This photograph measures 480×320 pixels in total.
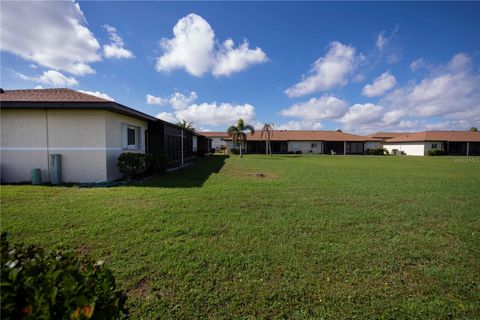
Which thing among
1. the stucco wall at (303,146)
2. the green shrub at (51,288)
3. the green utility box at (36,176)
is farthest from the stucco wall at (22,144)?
the stucco wall at (303,146)

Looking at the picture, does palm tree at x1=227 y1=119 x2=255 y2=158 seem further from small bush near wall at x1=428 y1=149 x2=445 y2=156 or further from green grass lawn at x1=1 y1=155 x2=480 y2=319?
small bush near wall at x1=428 y1=149 x2=445 y2=156

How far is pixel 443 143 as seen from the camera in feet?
143

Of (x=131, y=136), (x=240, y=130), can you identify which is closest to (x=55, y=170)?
(x=131, y=136)

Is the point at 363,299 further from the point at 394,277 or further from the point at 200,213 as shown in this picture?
the point at 200,213

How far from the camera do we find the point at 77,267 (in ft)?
4.91

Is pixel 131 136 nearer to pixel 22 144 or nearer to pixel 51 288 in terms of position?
pixel 22 144

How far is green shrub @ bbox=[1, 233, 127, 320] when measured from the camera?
121cm

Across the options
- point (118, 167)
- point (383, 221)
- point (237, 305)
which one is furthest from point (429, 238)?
point (118, 167)

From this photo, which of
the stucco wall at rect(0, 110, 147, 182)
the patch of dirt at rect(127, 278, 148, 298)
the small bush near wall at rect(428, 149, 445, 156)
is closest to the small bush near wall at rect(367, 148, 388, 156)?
the small bush near wall at rect(428, 149, 445, 156)

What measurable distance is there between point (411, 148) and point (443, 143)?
4964mm

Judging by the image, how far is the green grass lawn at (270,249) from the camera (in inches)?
110

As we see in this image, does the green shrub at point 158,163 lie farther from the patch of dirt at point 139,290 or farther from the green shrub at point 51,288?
the green shrub at point 51,288

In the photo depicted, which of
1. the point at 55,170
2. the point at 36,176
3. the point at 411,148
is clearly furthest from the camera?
the point at 411,148

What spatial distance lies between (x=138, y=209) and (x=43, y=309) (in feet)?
17.3
